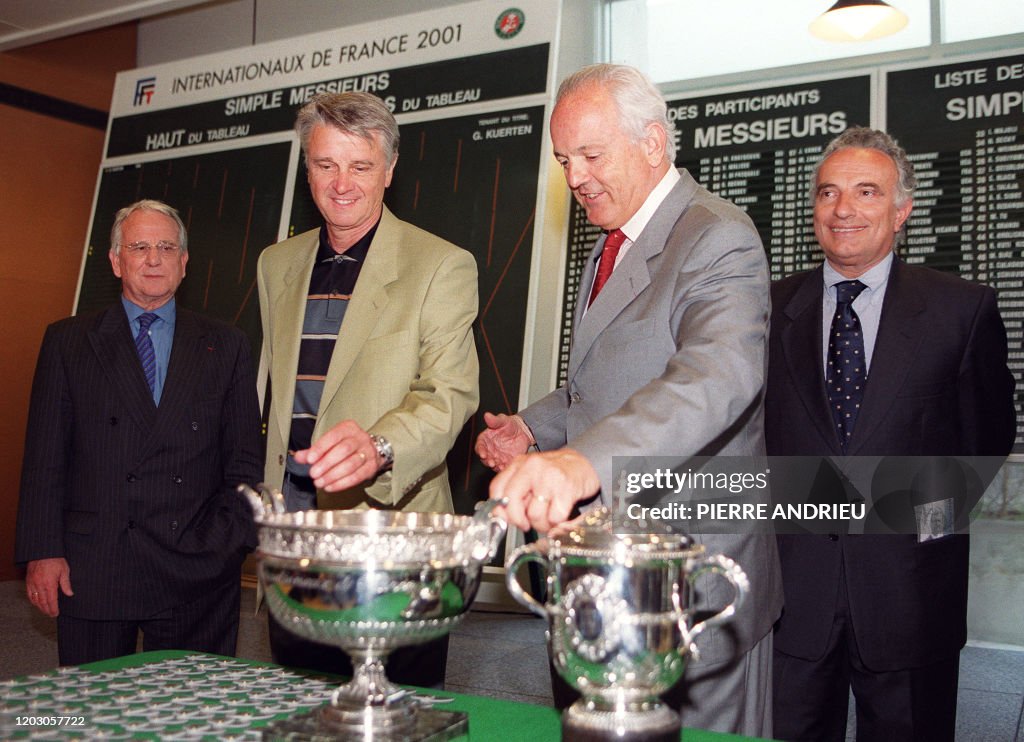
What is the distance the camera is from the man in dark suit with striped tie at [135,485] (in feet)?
8.26

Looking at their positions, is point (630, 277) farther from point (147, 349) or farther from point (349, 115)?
point (147, 349)

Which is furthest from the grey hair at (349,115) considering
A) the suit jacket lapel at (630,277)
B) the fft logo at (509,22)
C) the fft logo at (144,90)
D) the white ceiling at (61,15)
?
the fft logo at (144,90)

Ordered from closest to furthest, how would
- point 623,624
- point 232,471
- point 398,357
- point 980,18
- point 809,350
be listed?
point 623,624, point 398,357, point 809,350, point 232,471, point 980,18

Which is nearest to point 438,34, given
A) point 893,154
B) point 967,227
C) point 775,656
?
point 967,227

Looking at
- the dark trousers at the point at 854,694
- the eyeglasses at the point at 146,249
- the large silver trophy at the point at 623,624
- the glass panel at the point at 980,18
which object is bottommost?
the dark trousers at the point at 854,694

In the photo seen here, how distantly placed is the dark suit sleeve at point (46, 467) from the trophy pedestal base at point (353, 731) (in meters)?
1.62

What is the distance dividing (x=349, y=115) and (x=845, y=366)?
1267 mm

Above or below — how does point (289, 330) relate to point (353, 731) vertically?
above

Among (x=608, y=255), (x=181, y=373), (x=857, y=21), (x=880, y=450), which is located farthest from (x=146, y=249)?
(x=857, y=21)

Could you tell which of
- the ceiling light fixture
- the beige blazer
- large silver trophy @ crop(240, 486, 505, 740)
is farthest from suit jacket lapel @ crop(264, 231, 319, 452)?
the ceiling light fixture

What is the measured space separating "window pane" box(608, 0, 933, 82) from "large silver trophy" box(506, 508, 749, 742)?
13.7ft

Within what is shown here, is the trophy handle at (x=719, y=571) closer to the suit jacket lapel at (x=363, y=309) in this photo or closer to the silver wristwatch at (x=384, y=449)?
the silver wristwatch at (x=384, y=449)

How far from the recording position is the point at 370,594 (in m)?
1.06

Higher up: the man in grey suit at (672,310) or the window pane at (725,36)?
the window pane at (725,36)
